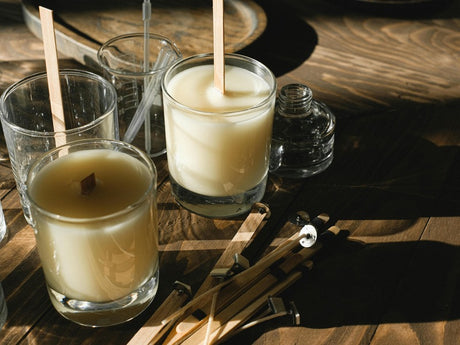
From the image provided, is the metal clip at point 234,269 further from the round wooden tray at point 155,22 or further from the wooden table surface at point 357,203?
the round wooden tray at point 155,22

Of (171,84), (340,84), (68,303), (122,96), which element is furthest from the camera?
(340,84)

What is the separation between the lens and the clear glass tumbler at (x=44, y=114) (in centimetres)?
79

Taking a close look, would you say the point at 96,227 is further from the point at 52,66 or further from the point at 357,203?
the point at 357,203

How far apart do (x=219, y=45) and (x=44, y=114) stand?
250mm

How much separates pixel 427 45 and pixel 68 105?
0.69 metres

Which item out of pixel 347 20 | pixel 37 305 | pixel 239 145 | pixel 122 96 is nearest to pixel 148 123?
pixel 122 96

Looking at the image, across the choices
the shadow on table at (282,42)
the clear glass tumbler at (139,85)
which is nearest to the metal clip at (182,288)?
the clear glass tumbler at (139,85)

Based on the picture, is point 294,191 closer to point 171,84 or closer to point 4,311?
point 171,84

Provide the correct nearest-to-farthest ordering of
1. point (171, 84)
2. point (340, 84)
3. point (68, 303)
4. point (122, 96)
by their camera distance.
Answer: point (68, 303), point (171, 84), point (122, 96), point (340, 84)

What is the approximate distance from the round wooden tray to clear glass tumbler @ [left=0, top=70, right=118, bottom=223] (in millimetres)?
296

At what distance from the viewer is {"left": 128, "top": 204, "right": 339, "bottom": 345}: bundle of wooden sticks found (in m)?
0.75

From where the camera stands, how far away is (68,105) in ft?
3.00

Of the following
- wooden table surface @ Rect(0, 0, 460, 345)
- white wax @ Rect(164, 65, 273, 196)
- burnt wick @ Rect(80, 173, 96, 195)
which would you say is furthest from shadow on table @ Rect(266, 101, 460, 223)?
burnt wick @ Rect(80, 173, 96, 195)

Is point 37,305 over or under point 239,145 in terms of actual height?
under
